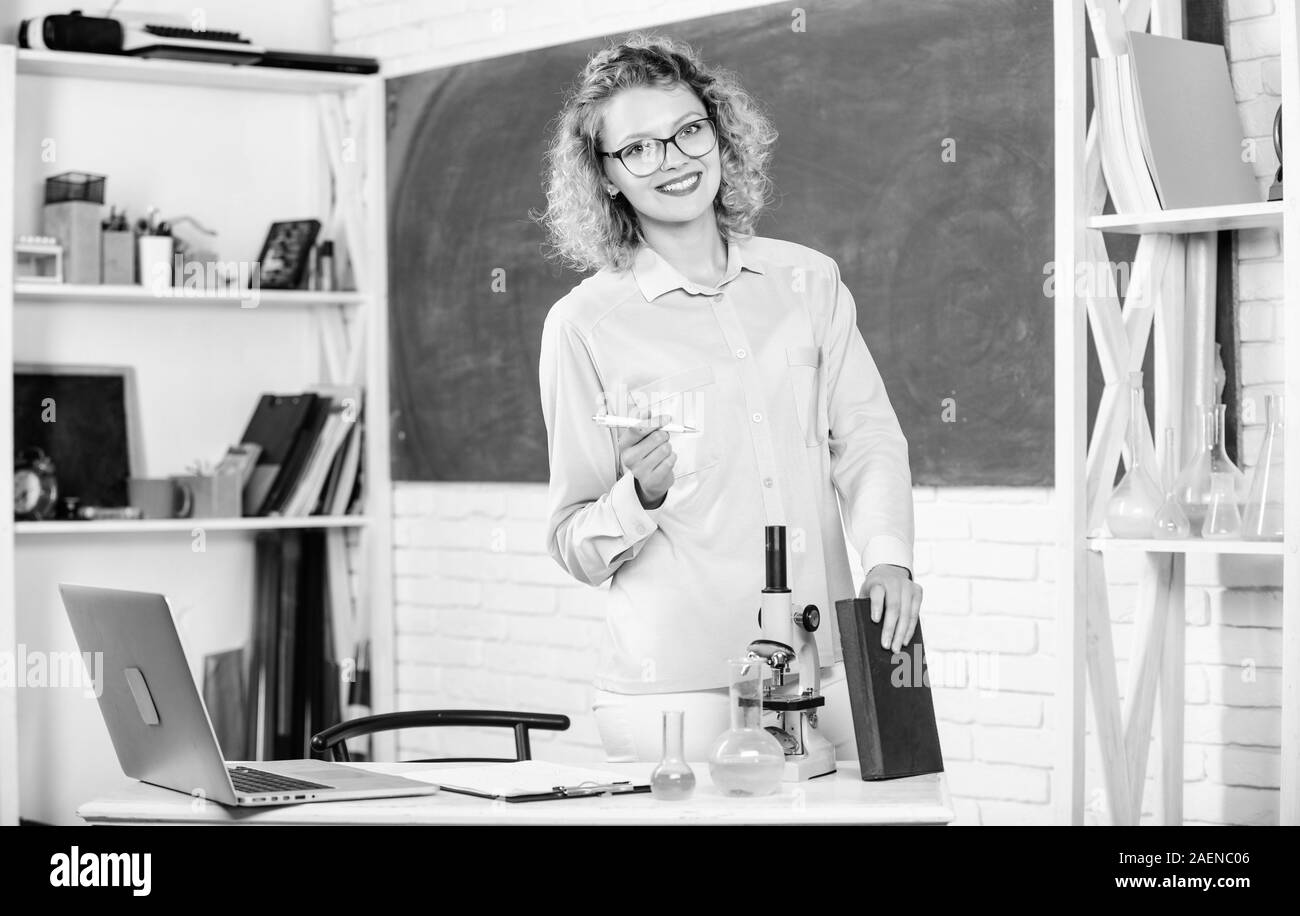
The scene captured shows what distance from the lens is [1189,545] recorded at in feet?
9.05

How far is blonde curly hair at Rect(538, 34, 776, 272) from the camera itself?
2.53m

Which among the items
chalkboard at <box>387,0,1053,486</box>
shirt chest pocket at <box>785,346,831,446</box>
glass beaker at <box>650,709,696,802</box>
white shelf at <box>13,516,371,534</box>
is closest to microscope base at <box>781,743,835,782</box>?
glass beaker at <box>650,709,696,802</box>

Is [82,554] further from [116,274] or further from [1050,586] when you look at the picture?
[1050,586]

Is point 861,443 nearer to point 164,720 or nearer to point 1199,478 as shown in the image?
point 1199,478

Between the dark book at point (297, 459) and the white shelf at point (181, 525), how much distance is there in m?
0.06

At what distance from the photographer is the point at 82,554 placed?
4402mm

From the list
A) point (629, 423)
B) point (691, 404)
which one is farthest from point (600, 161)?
point (629, 423)

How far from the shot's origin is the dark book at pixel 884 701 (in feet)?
6.66

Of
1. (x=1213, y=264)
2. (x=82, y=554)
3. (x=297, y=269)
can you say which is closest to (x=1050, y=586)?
(x=1213, y=264)

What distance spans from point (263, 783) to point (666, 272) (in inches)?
38.5

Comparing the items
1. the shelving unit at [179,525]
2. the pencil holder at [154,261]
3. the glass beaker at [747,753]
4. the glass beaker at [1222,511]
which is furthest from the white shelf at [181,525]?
the glass beaker at [747,753]

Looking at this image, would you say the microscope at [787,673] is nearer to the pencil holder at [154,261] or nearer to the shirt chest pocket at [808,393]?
the shirt chest pocket at [808,393]
